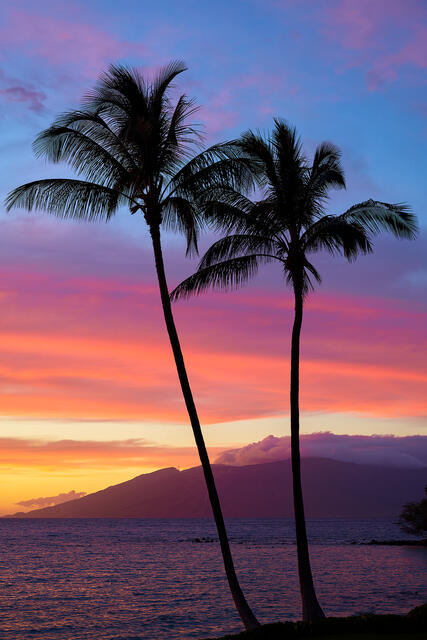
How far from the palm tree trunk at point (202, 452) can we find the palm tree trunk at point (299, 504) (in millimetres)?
1527

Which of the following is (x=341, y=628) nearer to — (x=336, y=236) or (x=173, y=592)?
(x=336, y=236)

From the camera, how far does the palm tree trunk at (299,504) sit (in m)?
18.4

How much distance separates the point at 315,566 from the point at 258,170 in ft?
184

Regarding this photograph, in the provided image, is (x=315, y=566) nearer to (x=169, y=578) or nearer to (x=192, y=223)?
(x=169, y=578)

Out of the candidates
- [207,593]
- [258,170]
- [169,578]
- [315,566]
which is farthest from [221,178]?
[315,566]

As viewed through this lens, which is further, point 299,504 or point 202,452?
point 299,504

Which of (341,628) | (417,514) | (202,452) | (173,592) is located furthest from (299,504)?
(417,514)

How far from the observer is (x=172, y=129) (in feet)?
63.5

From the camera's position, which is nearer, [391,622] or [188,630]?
[391,622]

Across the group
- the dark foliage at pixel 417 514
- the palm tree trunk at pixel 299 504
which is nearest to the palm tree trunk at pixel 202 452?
the palm tree trunk at pixel 299 504

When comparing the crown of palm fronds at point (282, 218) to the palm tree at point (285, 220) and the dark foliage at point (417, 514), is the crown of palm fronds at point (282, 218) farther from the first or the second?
the dark foliage at point (417, 514)

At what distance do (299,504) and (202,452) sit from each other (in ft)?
10.2

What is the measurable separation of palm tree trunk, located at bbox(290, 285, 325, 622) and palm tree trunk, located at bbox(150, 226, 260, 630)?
1527mm

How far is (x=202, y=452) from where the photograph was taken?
59.6 ft
